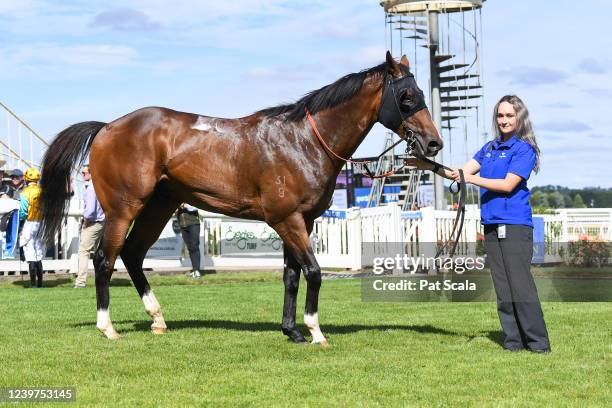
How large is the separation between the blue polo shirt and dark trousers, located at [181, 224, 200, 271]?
10.7 meters

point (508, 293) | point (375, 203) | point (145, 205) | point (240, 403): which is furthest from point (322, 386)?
point (375, 203)

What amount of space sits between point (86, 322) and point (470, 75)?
22.3 m

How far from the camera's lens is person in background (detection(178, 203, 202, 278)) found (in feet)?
56.5

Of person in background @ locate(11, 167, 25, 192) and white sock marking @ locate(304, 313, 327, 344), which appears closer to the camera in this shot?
white sock marking @ locate(304, 313, 327, 344)

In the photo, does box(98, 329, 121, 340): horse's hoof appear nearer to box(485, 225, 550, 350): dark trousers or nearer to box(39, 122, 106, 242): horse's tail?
box(39, 122, 106, 242): horse's tail

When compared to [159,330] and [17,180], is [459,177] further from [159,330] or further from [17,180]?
[17,180]

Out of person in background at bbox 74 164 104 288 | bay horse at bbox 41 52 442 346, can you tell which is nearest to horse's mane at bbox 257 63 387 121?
bay horse at bbox 41 52 442 346

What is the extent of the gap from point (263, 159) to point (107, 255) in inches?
68.7

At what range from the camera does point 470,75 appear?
96.9 feet

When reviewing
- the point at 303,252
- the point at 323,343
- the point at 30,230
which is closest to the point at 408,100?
the point at 303,252

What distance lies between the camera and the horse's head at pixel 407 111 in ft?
23.9

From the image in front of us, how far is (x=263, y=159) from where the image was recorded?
7.65m

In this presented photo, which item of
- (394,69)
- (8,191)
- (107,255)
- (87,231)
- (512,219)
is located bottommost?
(87,231)

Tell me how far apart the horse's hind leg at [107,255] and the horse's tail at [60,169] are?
2.48 feet
